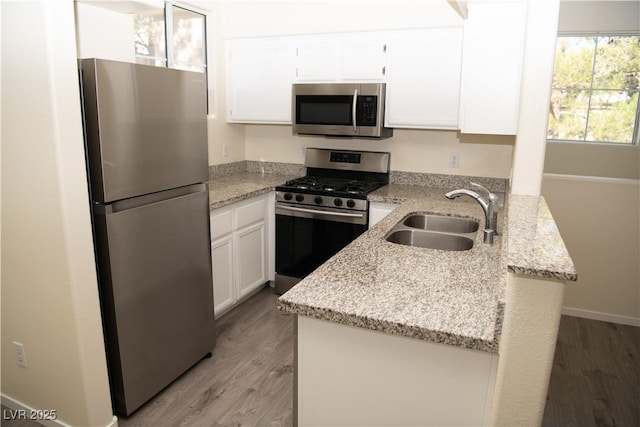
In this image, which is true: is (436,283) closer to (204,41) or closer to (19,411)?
(19,411)

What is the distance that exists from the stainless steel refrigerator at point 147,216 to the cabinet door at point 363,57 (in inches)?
54.8

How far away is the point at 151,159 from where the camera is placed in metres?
2.11

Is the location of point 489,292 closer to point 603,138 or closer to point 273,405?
point 273,405

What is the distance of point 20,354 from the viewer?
2.18m

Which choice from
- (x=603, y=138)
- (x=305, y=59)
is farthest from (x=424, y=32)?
(x=603, y=138)

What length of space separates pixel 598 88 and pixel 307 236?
2.83 metres

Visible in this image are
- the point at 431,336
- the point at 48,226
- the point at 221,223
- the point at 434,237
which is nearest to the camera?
the point at 431,336

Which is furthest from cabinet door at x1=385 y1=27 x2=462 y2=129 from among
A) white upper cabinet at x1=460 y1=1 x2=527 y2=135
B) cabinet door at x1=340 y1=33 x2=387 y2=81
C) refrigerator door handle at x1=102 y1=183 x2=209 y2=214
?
refrigerator door handle at x1=102 y1=183 x2=209 y2=214

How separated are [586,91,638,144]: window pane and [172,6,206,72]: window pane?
11.1 feet

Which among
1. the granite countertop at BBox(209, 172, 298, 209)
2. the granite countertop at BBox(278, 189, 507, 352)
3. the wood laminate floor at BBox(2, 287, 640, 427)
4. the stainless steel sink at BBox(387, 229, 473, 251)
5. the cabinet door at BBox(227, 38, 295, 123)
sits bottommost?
the wood laminate floor at BBox(2, 287, 640, 427)

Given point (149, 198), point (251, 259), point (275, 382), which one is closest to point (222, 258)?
point (251, 259)

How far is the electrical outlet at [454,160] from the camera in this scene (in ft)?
11.7

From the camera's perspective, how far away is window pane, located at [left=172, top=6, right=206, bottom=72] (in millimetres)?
3527

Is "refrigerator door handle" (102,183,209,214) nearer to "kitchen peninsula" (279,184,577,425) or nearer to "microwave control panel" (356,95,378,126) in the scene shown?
"kitchen peninsula" (279,184,577,425)
